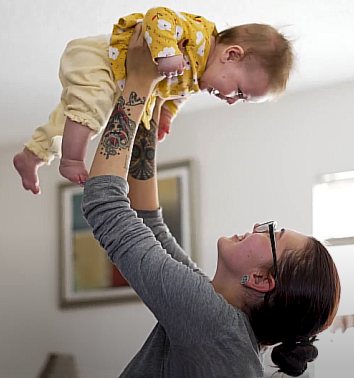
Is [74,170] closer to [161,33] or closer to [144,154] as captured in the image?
[144,154]

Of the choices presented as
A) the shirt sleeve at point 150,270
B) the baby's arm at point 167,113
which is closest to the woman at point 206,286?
the shirt sleeve at point 150,270

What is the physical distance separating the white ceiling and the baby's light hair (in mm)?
620

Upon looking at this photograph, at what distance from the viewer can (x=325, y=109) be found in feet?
10.1

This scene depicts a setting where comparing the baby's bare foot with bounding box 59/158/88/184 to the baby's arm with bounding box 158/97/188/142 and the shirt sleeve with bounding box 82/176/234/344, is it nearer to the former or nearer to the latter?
the shirt sleeve with bounding box 82/176/234/344

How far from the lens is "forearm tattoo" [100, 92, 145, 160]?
4.19 ft

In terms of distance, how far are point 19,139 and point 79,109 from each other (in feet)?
8.07

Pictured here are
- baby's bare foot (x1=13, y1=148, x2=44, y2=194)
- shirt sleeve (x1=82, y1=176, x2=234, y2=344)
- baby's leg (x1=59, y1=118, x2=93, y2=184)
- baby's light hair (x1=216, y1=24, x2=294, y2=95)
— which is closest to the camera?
shirt sleeve (x1=82, y1=176, x2=234, y2=344)

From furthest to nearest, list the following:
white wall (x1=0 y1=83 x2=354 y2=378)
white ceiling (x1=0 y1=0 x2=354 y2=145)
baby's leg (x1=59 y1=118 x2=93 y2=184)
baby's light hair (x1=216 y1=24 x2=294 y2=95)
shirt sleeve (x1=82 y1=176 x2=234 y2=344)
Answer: white wall (x1=0 y1=83 x2=354 y2=378) → white ceiling (x1=0 y1=0 x2=354 y2=145) → baby's light hair (x1=216 y1=24 x2=294 y2=95) → baby's leg (x1=59 y1=118 x2=93 y2=184) → shirt sleeve (x1=82 y1=176 x2=234 y2=344)

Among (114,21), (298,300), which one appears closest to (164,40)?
(298,300)

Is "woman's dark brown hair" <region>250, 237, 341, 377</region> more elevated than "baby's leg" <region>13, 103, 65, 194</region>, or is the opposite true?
"baby's leg" <region>13, 103, 65, 194</region>

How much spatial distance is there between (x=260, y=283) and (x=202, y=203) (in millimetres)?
1931

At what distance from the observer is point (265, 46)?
1.56 meters

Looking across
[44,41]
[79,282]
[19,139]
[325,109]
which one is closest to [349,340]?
[325,109]

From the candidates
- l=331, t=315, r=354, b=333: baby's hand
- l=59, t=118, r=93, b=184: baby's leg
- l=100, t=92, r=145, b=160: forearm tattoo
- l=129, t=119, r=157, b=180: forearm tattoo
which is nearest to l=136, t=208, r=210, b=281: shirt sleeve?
l=129, t=119, r=157, b=180: forearm tattoo
